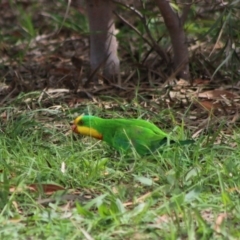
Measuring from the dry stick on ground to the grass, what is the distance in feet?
3.50

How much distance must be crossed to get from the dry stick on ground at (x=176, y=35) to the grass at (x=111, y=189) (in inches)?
42.0

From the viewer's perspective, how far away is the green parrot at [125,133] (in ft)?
12.2

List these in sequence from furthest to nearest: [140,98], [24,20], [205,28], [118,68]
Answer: [24,20]
[205,28]
[118,68]
[140,98]

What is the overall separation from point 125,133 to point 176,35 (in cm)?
142

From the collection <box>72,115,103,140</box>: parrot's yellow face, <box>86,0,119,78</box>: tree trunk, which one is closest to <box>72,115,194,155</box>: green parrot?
<box>72,115,103,140</box>: parrot's yellow face

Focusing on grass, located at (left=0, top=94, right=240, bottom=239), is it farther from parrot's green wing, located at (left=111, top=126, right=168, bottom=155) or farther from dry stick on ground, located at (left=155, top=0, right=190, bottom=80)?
dry stick on ground, located at (left=155, top=0, right=190, bottom=80)

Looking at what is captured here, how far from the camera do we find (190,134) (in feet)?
13.5

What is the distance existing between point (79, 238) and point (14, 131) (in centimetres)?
142

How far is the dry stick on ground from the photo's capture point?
4.87 metres

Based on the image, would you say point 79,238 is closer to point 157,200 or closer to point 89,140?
point 157,200

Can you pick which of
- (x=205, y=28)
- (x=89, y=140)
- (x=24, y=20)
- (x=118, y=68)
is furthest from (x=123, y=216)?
(x=24, y=20)

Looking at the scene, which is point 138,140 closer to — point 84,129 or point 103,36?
point 84,129

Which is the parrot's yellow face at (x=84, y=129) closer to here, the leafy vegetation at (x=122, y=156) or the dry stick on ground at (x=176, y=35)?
the leafy vegetation at (x=122, y=156)

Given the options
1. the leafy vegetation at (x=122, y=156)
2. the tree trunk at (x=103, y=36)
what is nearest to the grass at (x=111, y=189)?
the leafy vegetation at (x=122, y=156)
